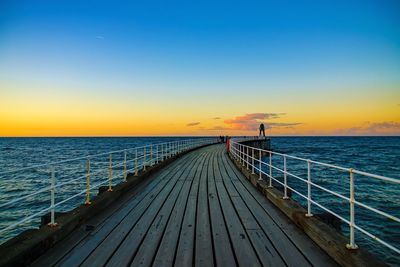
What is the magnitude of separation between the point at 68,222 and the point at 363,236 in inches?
335

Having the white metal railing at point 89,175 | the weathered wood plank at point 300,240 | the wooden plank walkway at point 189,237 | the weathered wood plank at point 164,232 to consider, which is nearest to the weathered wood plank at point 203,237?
the wooden plank walkway at point 189,237

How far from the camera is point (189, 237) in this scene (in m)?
4.00

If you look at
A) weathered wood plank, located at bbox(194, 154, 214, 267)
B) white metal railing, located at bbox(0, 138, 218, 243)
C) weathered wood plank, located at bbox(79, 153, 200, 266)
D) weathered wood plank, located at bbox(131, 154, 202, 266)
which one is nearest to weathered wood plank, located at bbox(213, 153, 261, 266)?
weathered wood plank, located at bbox(194, 154, 214, 267)

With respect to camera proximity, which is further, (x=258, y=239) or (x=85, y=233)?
(x=85, y=233)

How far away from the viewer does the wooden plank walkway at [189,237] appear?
3285mm

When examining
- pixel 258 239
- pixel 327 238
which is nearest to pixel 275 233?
pixel 258 239

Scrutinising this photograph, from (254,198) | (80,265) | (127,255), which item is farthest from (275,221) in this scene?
(80,265)

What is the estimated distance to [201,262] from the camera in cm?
321

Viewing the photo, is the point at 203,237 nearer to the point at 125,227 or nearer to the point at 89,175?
the point at 125,227

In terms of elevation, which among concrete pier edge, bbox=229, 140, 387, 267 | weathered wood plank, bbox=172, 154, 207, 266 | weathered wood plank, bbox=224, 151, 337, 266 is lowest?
weathered wood plank, bbox=224, 151, 337, 266

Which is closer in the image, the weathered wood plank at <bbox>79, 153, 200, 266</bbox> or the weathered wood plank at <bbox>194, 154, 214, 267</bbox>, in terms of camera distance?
the weathered wood plank at <bbox>194, 154, 214, 267</bbox>

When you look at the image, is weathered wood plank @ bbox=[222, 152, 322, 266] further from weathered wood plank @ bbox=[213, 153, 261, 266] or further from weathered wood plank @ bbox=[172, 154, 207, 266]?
weathered wood plank @ bbox=[172, 154, 207, 266]

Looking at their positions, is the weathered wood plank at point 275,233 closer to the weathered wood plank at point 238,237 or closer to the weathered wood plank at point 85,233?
the weathered wood plank at point 238,237

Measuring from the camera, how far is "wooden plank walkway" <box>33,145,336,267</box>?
329 centimetres
